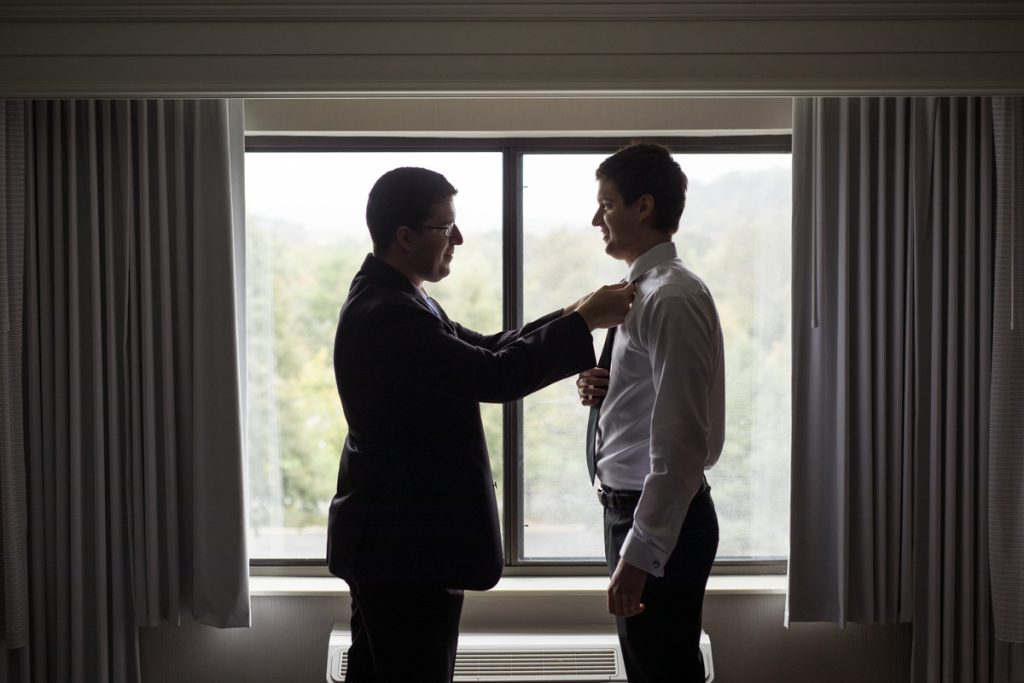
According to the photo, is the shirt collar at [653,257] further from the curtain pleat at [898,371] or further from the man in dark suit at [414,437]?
the curtain pleat at [898,371]

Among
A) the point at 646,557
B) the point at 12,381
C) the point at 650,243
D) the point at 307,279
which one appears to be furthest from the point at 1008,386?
the point at 12,381

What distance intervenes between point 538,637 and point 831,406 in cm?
120

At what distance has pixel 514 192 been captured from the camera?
112 inches

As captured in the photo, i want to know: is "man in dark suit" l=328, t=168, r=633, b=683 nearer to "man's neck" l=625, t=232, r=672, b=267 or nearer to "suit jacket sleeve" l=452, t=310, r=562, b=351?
"man's neck" l=625, t=232, r=672, b=267

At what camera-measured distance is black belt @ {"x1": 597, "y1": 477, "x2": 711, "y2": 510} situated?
6.01 feet

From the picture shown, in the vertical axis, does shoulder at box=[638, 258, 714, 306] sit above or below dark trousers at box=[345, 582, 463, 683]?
above

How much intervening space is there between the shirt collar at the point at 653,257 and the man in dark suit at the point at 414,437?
78 millimetres

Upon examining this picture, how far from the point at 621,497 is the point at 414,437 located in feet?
1.60

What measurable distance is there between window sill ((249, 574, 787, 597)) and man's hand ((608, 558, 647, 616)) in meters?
1.07

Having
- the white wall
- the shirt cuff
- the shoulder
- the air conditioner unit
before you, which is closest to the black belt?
the shirt cuff

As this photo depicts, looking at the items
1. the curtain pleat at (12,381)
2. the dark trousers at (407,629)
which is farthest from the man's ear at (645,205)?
the curtain pleat at (12,381)

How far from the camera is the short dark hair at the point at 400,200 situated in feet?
6.46

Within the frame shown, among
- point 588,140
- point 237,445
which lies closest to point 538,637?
point 237,445

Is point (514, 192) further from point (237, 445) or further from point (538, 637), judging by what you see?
point (538, 637)
